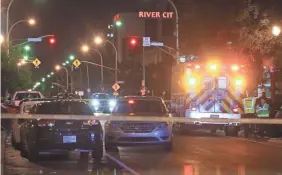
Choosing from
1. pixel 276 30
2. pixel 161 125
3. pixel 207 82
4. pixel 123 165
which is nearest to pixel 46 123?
pixel 123 165

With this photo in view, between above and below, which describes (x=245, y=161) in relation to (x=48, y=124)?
below

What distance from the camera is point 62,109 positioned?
14172 mm

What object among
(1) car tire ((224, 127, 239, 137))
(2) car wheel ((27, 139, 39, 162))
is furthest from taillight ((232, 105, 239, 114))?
(2) car wheel ((27, 139, 39, 162))

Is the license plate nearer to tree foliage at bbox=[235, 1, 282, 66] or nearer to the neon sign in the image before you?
tree foliage at bbox=[235, 1, 282, 66]

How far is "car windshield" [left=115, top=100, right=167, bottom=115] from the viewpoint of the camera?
1668 centimetres

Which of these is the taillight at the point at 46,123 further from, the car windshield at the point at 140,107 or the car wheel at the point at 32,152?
the car windshield at the point at 140,107

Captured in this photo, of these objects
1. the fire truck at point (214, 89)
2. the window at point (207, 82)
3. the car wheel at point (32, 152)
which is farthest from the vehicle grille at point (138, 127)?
the window at point (207, 82)

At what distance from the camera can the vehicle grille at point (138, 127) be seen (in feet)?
50.8

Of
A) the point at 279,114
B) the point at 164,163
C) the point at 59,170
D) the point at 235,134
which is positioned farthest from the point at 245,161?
the point at 235,134

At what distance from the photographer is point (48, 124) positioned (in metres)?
13.2

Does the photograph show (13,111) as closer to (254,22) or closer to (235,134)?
(235,134)

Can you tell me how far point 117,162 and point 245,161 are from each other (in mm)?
3261

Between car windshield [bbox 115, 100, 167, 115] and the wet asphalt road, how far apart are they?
121 cm

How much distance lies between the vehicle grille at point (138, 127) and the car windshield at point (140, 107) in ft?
3.40
